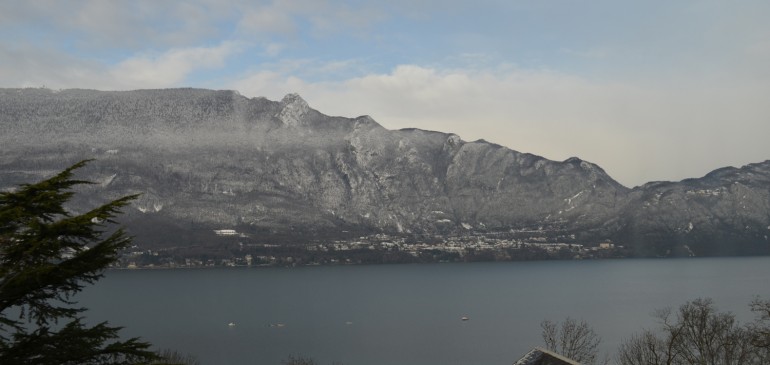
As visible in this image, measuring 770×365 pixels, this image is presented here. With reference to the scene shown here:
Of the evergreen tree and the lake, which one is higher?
the evergreen tree

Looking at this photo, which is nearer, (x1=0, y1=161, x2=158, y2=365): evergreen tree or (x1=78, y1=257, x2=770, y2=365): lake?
(x1=0, y1=161, x2=158, y2=365): evergreen tree

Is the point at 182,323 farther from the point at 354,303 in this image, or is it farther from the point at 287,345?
the point at 354,303

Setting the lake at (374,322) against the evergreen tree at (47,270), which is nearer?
the evergreen tree at (47,270)

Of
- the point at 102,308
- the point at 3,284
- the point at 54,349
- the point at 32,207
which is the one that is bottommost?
the point at 102,308

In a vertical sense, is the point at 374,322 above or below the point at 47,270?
below

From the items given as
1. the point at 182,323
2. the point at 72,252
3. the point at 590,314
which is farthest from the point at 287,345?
the point at 72,252

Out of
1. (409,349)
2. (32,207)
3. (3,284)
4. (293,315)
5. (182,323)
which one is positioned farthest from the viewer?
(293,315)

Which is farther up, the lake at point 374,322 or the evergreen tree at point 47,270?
the evergreen tree at point 47,270

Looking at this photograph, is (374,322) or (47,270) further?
(374,322)
